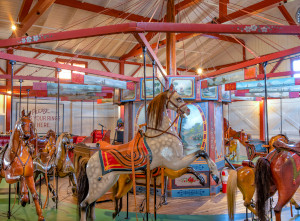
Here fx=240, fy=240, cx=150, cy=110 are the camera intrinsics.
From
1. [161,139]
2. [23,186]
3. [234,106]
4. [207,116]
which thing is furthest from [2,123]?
[234,106]

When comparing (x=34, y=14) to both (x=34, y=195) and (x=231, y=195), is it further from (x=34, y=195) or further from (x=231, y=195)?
(x=231, y=195)

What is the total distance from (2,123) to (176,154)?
12600mm

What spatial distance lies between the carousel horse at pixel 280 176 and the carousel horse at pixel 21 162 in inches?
143

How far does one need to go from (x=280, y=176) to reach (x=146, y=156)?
Result: 1879 millimetres

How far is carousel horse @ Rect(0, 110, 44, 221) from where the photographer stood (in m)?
4.09

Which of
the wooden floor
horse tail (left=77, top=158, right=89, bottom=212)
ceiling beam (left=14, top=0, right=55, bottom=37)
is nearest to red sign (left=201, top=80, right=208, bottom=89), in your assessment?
the wooden floor

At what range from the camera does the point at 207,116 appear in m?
6.56

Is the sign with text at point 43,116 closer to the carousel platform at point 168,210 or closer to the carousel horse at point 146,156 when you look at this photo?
the carousel platform at point 168,210

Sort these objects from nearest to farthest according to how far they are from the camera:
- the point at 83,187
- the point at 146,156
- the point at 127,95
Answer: the point at 146,156, the point at 83,187, the point at 127,95

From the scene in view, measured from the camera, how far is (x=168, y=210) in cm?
521

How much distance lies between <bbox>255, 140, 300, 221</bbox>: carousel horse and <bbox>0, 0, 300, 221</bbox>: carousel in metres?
0.01

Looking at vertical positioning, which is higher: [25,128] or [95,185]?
[25,128]

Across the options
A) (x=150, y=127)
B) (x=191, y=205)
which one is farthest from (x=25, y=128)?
(x=191, y=205)

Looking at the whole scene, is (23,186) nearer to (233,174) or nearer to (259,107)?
(233,174)
